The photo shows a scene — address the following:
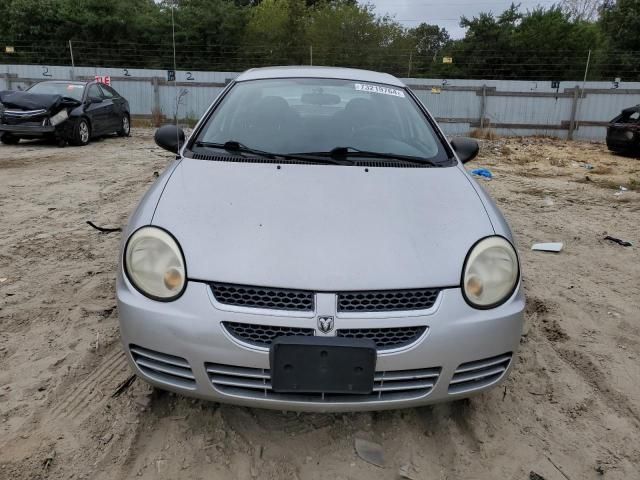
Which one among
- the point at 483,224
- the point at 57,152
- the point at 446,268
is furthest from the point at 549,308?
the point at 57,152

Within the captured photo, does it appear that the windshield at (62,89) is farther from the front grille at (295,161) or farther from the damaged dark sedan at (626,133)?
the damaged dark sedan at (626,133)

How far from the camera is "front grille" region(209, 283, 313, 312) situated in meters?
1.83

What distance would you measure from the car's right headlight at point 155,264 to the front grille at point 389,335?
66 centimetres

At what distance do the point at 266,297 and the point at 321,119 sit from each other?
5.05ft

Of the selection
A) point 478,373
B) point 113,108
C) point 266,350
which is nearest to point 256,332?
point 266,350

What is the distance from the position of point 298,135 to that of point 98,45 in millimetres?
28711

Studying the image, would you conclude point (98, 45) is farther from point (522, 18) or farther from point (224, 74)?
point (522, 18)

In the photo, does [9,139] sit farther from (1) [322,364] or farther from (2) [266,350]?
(1) [322,364]

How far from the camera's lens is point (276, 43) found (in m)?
27.6

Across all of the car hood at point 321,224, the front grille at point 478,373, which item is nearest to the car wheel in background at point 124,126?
the car hood at point 321,224

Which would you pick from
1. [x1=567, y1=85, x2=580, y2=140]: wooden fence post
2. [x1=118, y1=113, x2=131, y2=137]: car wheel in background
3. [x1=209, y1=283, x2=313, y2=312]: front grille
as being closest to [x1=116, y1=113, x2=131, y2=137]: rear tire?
[x1=118, y1=113, x2=131, y2=137]: car wheel in background

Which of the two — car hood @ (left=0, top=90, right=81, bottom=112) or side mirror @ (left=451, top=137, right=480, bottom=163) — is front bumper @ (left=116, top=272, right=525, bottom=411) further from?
car hood @ (left=0, top=90, right=81, bottom=112)

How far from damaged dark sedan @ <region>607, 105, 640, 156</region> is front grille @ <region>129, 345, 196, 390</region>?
12.8m

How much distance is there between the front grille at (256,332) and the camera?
1.83 m
